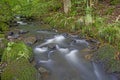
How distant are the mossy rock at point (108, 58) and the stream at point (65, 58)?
8.5 inches

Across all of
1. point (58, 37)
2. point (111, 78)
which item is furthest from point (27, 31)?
point (111, 78)

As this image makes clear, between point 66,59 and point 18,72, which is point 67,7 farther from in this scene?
point 18,72

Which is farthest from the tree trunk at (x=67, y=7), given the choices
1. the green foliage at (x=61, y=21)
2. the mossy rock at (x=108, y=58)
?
the mossy rock at (x=108, y=58)

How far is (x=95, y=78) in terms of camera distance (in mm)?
7527

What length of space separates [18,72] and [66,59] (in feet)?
8.60

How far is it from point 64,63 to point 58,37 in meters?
2.78

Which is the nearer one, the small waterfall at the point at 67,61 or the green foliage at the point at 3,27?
the small waterfall at the point at 67,61

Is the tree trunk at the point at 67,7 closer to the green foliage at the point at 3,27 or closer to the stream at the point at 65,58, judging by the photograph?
the stream at the point at 65,58

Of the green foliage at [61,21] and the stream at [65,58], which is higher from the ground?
the green foliage at [61,21]

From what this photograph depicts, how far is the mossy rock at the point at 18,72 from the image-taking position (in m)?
6.45

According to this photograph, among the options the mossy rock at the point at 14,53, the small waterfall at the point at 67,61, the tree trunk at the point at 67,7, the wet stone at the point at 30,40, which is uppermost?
the tree trunk at the point at 67,7

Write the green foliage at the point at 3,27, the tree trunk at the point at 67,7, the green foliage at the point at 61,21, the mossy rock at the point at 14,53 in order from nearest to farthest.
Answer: the mossy rock at the point at 14,53
the green foliage at the point at 61,21
the green foliage at the point at 3,27
the tree trunk at the point at 67,7

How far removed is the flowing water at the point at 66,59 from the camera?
7.54 meters

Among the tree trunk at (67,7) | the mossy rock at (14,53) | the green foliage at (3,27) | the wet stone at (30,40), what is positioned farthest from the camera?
the tree trunk at (67,7)
